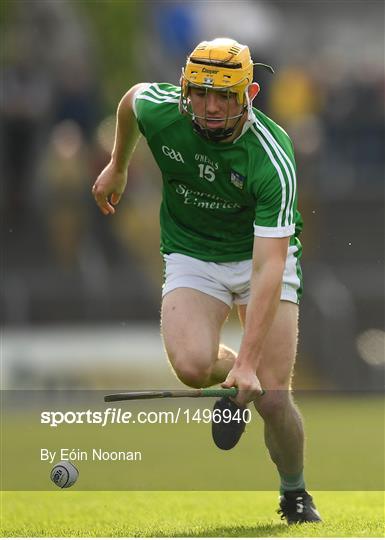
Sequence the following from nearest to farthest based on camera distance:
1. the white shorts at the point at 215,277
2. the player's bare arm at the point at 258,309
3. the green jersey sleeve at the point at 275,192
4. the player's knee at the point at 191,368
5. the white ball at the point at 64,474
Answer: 1. the player's bare arm at the point at 258,309
2. the green jersey sleeve at the point at 275,192
3. the player's knee at the point at 191,368
4. the white ball at the point at 64,474
5. the white shorts at the point at 215,277

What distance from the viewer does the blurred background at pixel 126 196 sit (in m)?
14.9

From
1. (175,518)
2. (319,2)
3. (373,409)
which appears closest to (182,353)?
(175,518)

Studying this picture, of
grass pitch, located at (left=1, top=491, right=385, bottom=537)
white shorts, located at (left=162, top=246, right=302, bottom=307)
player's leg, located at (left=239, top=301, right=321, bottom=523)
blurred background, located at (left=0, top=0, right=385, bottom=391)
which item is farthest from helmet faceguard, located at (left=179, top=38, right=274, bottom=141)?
blurred background, located at (left=0, top=0, right=385, bottom=391)

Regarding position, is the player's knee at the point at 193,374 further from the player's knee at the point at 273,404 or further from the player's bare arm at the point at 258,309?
the player's bare arm at the point at 258,309

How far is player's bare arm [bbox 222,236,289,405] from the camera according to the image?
674 centimetres

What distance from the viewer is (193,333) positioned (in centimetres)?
734

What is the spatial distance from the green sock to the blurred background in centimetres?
617

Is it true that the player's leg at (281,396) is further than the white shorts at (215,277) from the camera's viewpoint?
No

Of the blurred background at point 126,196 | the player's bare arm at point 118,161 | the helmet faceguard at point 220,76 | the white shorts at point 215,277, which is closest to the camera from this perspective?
the helmet faceguard at point 220,76

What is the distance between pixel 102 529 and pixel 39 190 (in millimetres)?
9398

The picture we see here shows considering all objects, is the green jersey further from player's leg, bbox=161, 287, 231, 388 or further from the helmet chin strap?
player's leg, bbox=161, 287, 231, 388
